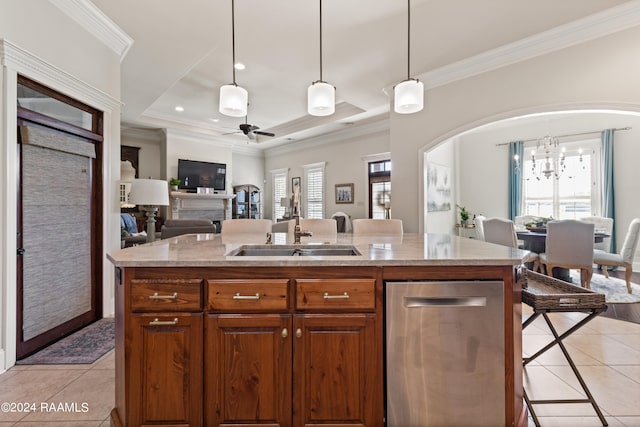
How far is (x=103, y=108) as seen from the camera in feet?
11.1

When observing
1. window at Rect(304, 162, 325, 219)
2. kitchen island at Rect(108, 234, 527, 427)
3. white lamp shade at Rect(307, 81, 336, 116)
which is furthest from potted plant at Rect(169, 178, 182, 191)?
kitchen island at Rect(108, 234, 527, 427)

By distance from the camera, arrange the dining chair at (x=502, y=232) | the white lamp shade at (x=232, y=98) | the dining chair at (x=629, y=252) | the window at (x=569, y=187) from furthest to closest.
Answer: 1. the window at (x=569, y=187)
2. the dining chair at (x=502, y=232)
3. the dining chair at (x=629, y=252)
4. the white lamp shade at (x=232, y=98)

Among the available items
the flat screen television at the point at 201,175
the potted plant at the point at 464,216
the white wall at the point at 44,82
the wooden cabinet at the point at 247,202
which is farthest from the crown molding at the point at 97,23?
the potted plant at the point at 464,216

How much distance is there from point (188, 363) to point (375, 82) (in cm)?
468

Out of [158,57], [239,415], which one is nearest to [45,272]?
[239,415]

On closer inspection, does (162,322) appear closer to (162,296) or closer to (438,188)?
(162,296)

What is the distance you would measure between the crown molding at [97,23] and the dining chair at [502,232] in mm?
5272

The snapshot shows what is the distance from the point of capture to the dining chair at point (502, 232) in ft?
14.7

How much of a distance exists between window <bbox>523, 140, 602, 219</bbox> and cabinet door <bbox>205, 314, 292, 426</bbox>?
6856 millimetres

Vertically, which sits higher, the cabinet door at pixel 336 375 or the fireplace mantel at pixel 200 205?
the fireplace mantel at pixel 200 205

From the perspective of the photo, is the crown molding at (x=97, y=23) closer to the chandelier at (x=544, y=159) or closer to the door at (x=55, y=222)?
the door at (x=55, y=222)

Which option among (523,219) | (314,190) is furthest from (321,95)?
(314,190)

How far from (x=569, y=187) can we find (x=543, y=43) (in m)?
4.26

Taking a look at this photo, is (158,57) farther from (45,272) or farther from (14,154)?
(45,272)
